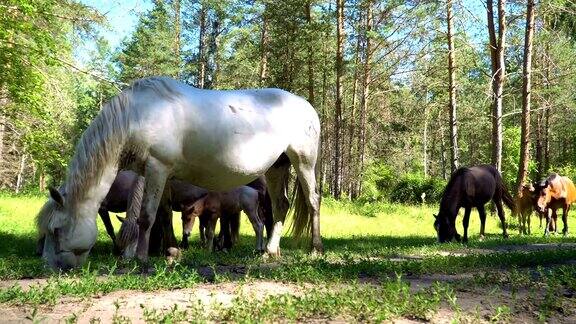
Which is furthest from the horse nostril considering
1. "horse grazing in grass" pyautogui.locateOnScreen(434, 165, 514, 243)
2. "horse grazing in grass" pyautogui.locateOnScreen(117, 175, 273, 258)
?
"horse grazing in grass" pyautogui.locateOnScreen(434, 165, 514, 243)

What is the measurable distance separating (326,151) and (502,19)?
2664 centimetres

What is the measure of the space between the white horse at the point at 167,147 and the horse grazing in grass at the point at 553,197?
34.8 ft

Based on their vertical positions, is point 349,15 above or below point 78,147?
above

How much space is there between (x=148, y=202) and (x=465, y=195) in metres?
8.76

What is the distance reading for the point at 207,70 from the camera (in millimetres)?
34375

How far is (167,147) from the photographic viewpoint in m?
5.90

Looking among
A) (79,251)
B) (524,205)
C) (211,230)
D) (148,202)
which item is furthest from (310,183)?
(524,205)

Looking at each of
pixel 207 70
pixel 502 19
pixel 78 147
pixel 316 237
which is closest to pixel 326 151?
pixel 207 70

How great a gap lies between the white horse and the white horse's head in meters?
0.01

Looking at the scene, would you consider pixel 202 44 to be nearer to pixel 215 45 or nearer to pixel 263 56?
pixel 215 45

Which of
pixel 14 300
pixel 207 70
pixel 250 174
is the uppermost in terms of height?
pixel 207 70

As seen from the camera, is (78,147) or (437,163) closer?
(78,147)

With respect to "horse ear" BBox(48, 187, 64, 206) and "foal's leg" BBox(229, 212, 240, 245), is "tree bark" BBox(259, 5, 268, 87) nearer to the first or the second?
"foal's leg" BBox(229, 212, 240, 245)

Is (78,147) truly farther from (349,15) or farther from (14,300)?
(349,15)
